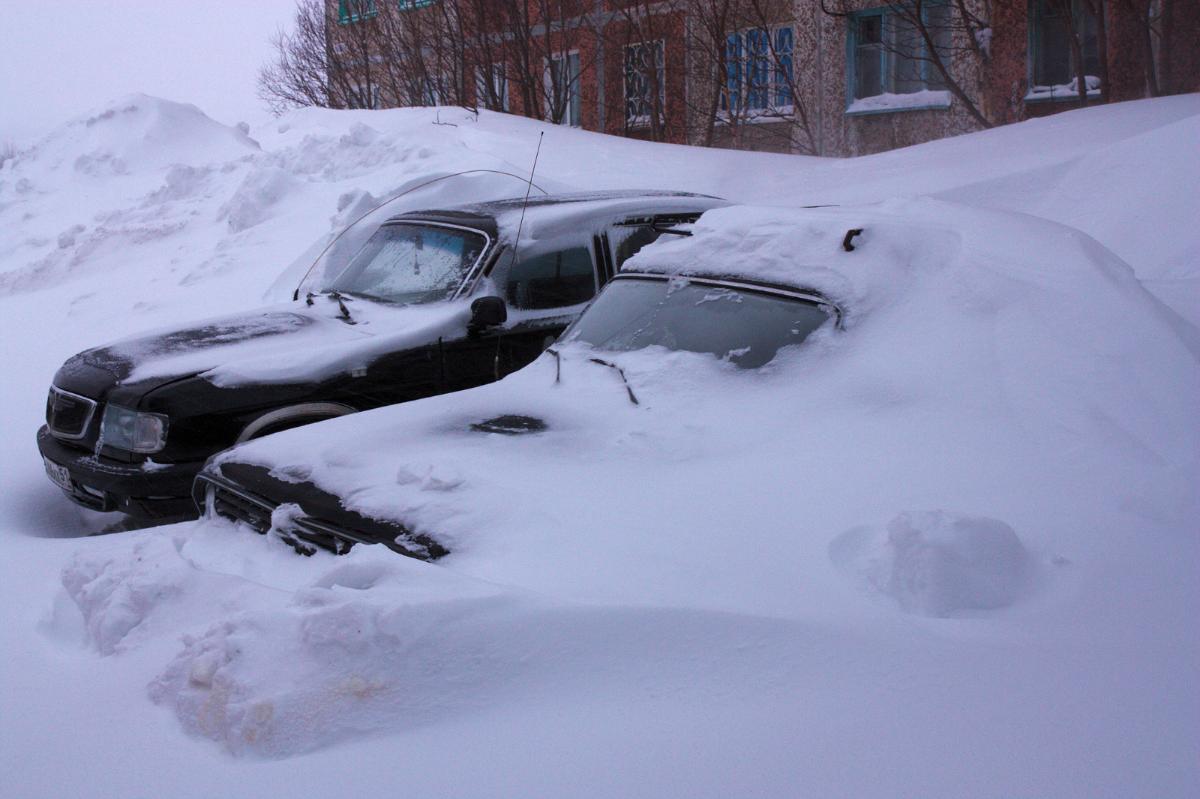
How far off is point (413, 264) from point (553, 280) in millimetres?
831

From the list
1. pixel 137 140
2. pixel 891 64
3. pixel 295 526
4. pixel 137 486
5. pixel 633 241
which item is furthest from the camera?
pixel 891 64

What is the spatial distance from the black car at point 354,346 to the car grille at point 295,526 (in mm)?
1149

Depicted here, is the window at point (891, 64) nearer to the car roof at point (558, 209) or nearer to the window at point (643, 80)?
the window at point (643, 80)

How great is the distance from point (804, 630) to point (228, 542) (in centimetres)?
206

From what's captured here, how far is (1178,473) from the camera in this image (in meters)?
2.93

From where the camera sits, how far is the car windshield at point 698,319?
394 cm

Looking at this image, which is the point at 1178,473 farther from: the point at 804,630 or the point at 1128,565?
the point at 804,630

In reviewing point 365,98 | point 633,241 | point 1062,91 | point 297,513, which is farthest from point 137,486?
point 365,98

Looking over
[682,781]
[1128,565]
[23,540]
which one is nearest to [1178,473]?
[1128,565]

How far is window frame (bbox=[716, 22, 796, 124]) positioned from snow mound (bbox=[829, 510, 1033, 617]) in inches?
535

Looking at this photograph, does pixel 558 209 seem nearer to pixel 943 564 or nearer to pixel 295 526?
pixel 295 526

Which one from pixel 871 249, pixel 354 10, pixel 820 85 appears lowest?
pixel 871 249

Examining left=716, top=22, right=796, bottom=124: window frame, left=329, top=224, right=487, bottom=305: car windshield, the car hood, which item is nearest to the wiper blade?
the car hood

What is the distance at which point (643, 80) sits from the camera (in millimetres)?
18250
